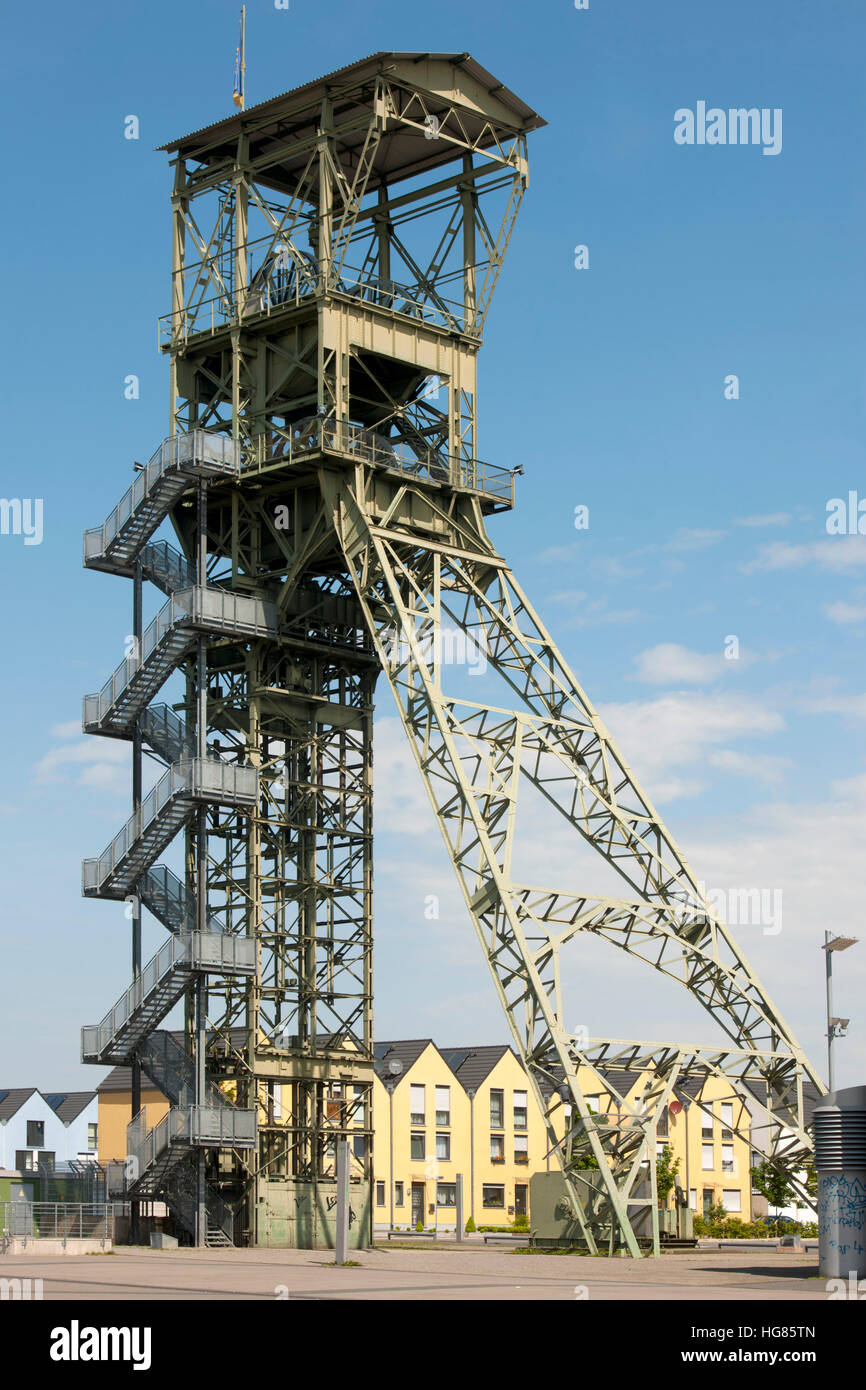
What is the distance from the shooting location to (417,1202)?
9131cm

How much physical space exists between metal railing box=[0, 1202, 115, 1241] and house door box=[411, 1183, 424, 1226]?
4356 centimetres

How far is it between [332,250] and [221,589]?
9.53m

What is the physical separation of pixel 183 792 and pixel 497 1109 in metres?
54.0

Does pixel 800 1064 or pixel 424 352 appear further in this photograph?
pixel 424 352

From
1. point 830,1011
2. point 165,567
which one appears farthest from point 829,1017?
point 165,567

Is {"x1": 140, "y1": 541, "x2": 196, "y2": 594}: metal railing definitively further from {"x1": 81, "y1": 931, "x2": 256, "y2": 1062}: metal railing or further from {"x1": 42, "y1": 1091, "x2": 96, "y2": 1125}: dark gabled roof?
{"x1": 42, "y1": 1091, "x2": 96, "y2": 1125}: dark gabled roof

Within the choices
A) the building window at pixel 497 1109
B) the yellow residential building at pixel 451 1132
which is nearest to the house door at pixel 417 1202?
the yellow residential building at pixel 451 1132

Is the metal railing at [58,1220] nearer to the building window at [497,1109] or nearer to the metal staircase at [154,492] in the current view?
the metal staircase at [154,492]

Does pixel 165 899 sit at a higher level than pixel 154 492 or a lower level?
lower

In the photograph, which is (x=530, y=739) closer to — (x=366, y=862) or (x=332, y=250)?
(x=366, y=862)

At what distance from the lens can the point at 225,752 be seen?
52.6 meters

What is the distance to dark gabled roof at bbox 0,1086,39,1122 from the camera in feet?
361

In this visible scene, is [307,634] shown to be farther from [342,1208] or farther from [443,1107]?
[443,1107]
